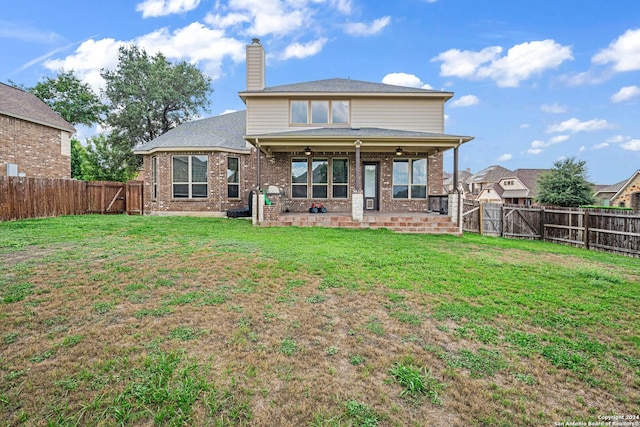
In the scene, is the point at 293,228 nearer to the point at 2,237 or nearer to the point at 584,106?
the point at 2,237

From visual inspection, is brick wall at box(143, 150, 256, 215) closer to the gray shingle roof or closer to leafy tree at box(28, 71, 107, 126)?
the gray shingle roof

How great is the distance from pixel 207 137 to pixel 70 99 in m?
17.4

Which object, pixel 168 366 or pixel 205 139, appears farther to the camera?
pixel 205 139

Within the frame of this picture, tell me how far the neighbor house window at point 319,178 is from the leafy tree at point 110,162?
1540 centimetres

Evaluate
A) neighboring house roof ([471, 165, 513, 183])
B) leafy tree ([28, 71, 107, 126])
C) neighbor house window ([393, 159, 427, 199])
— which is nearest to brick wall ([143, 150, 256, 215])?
neighbor house window ([393, 159, 427, 199])

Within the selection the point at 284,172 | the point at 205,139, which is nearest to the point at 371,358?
the point at 284,172

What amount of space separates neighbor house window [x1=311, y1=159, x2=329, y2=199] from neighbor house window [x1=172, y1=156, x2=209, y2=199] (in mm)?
4621

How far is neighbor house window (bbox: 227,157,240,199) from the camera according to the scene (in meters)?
14.2

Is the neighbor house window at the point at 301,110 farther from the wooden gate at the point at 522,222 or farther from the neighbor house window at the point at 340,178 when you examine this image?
the wooden gate at the point at 522,222

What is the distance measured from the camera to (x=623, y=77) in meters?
22.4

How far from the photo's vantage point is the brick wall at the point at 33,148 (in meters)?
14.6

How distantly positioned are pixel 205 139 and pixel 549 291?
520 inches

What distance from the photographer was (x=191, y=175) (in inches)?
547

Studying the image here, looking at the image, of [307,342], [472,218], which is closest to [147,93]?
[472,218]
